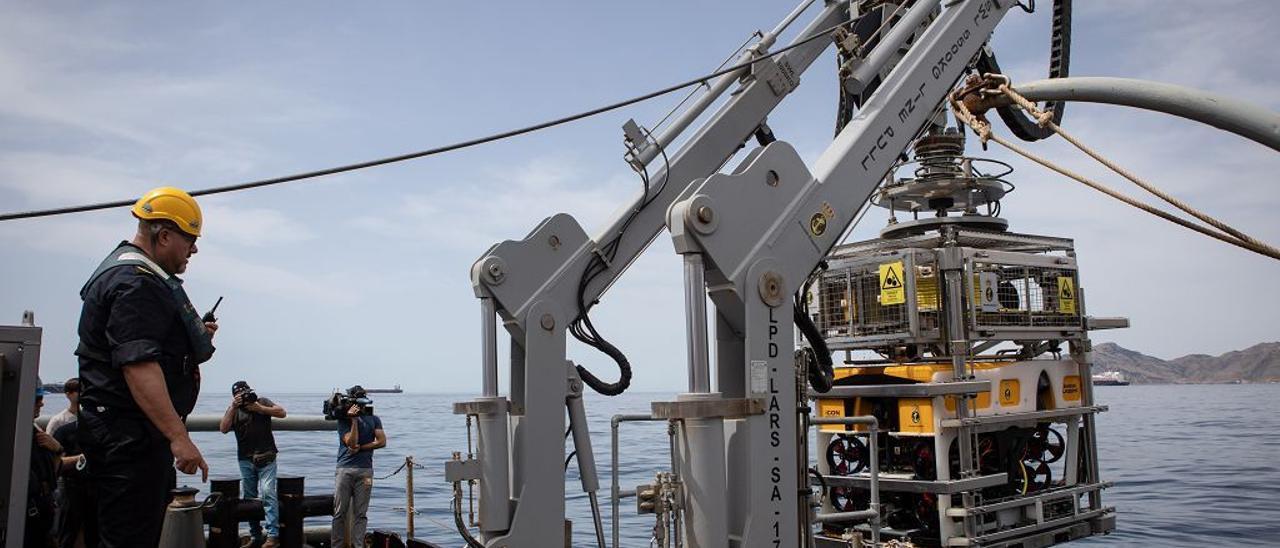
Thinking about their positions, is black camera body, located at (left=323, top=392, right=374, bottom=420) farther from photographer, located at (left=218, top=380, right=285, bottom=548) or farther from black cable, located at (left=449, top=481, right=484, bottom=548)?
black cable, located at (left=449, top=481, right=484, bottom=548)

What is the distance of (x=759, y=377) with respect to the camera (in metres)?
4.39

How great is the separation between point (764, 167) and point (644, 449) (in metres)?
28.0

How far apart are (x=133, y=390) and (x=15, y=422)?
445 millimetres

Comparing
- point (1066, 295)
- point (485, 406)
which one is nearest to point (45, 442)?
point (485, 406)

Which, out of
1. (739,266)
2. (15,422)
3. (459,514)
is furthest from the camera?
(459,514)

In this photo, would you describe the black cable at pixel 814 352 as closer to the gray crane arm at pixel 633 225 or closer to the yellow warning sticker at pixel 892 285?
the gray crane arm at pixel 633 225

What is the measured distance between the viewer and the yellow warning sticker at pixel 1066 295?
852cm

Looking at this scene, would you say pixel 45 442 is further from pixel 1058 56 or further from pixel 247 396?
pixel 1058 56

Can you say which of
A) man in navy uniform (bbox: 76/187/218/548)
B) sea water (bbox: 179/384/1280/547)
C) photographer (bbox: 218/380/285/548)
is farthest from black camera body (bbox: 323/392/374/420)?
man in navy uniform (bbox: 76/187/218/548)

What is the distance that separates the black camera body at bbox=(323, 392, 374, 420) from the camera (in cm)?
905

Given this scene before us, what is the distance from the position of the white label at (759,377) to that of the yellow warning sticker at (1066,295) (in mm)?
5275

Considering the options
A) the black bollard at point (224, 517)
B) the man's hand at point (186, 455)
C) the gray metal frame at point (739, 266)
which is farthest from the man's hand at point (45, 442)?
the gray metal frame at point (739, 266)

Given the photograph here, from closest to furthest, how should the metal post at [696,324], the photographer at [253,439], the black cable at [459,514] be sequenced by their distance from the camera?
the metal post at [696,324] → the black cable at [459,514] → the photographer at [253,439]

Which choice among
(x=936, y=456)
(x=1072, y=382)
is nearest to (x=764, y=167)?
(x=936, y=456)
